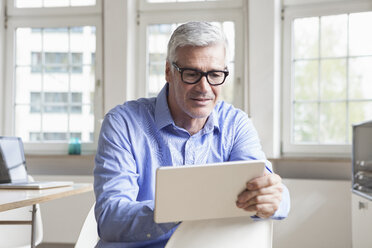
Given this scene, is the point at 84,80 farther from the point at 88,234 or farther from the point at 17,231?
the point at 88,234

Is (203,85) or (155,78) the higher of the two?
(155,78)

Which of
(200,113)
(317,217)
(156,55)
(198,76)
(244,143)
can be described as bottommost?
(317,217)

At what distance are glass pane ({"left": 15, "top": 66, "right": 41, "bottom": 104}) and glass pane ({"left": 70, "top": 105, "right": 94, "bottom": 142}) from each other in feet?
1.53

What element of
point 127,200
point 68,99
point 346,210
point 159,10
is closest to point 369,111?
point 346,210

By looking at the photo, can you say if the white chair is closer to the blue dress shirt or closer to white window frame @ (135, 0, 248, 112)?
the blue dress shirt

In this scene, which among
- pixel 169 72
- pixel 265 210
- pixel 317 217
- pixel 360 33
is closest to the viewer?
pixel 265 210

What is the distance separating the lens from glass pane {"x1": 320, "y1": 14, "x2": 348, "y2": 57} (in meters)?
4.20

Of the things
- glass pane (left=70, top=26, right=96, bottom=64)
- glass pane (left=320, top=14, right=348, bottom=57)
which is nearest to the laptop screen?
glass pane (left=70, top=26, right=96, bottom=64)

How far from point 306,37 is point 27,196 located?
2.88m

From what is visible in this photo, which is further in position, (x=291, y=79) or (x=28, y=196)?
(x=291, y=79)

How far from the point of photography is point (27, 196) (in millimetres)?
2229

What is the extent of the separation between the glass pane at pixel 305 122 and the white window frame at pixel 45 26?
1.71 metres

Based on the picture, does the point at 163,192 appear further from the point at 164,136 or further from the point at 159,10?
the point at 159,10

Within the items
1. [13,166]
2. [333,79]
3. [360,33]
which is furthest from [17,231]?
[360,33]
